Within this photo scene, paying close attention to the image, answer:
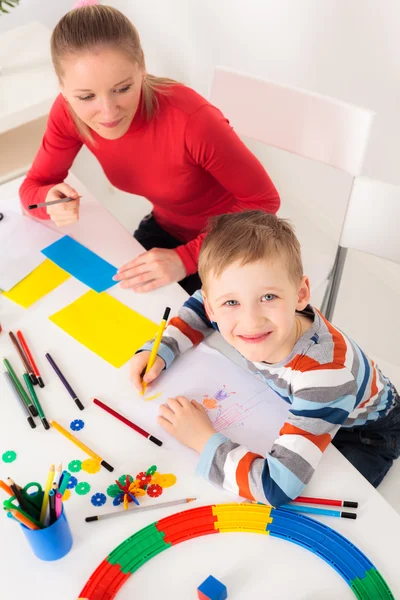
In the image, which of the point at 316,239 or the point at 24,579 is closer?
the point at 24,579

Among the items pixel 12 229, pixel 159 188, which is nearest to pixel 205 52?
pixel 159 188

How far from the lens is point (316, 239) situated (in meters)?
2.02

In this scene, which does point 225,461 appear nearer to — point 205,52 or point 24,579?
point 24,579

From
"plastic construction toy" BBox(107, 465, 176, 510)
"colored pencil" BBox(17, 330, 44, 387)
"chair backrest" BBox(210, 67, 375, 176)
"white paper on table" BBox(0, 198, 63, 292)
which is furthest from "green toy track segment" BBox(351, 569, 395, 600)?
"chair backrest" BBox(210, 67, 375, 176)

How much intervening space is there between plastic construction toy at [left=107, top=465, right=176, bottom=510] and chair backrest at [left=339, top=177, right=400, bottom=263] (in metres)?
0.85

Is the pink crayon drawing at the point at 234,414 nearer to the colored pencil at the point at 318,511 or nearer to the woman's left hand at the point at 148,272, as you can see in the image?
the colored pencil at the point at 318,511

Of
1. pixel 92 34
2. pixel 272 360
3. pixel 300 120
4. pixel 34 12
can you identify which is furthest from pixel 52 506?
pixel 34 12

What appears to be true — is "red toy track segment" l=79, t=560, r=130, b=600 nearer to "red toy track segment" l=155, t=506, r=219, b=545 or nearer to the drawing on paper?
Answer: "red toy track segment" l=155, t=506, r=219, b=545

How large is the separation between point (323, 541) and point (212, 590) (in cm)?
Answer: 19

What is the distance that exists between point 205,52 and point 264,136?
1.08 meters

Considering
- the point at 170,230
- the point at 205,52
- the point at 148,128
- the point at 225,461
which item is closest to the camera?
the point at 225,461

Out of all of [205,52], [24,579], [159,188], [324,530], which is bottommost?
[24,579]

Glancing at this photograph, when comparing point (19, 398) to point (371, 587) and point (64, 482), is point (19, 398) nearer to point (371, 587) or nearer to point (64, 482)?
point (64, 482)

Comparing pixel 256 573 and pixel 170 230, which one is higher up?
pixel 170 230
